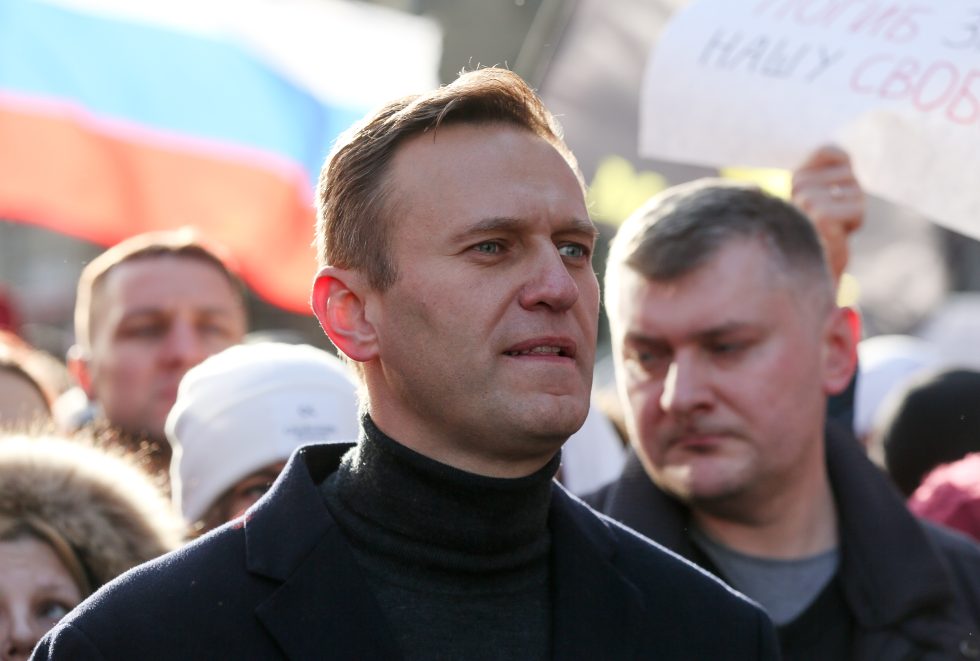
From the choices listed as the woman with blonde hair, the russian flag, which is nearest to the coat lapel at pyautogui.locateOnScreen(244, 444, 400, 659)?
the woman with blonde hair

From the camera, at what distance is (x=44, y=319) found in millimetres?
25125

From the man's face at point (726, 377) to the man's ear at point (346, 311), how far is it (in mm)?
1052

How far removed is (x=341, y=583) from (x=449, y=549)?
196 millimetres

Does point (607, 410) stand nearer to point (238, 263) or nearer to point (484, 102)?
point (238, 263)

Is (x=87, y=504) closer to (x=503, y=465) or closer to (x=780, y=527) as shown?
(x=503, y=465)

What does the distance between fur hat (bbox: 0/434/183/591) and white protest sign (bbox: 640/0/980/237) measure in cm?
156

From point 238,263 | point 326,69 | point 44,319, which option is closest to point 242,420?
point 238,263

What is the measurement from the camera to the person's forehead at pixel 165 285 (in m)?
4.93

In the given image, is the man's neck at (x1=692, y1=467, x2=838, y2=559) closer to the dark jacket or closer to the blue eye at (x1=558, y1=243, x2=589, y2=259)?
the dark jacket

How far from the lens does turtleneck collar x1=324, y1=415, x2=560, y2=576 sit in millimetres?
2404

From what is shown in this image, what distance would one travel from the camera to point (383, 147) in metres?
2.54

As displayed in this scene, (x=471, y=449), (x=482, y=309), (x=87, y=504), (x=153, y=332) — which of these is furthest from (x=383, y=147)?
(x=153, y=332)

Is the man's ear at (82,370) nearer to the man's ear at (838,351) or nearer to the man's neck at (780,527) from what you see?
the man's neck at (780,527)

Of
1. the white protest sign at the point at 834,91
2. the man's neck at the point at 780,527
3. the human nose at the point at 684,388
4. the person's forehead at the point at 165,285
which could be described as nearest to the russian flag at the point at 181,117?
the person's forehead at the point at 165,285
